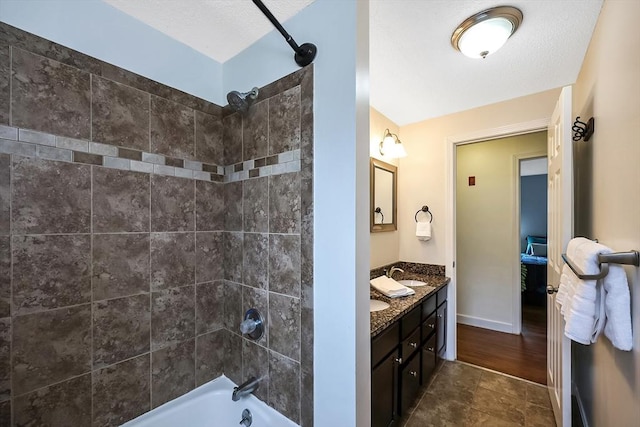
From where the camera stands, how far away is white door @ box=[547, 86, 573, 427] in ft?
4.45

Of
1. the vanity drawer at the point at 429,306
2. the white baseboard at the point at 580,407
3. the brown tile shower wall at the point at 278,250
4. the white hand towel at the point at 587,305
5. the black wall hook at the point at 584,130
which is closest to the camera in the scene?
the white hand towel at the point at 587,305

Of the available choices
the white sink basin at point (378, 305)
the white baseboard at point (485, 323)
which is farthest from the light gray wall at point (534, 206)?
the white sink basin at point (378, 305)

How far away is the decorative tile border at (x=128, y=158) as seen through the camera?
0.95 metres

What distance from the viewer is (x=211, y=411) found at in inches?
55.0

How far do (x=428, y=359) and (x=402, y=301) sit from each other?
755 millimetres

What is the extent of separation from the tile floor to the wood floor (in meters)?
0.17

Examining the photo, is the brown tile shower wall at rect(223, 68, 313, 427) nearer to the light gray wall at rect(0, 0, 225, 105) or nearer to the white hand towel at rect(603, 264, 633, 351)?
the light gray wall at rect(0, 0, 225, 105)

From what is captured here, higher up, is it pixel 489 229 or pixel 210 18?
pixel 210 18

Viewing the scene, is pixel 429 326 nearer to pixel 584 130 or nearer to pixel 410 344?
pixel 410 344

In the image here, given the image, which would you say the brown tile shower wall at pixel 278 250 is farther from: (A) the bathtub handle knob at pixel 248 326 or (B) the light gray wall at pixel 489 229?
(B) the light gray wall at pixel 489 229

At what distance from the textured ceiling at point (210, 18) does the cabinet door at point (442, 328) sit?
2459mm

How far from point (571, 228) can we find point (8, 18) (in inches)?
106

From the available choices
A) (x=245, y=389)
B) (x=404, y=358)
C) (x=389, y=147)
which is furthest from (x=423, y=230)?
(x=245, y=389)

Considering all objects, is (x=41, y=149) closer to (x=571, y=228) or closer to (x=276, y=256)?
(x=276, y=256)
